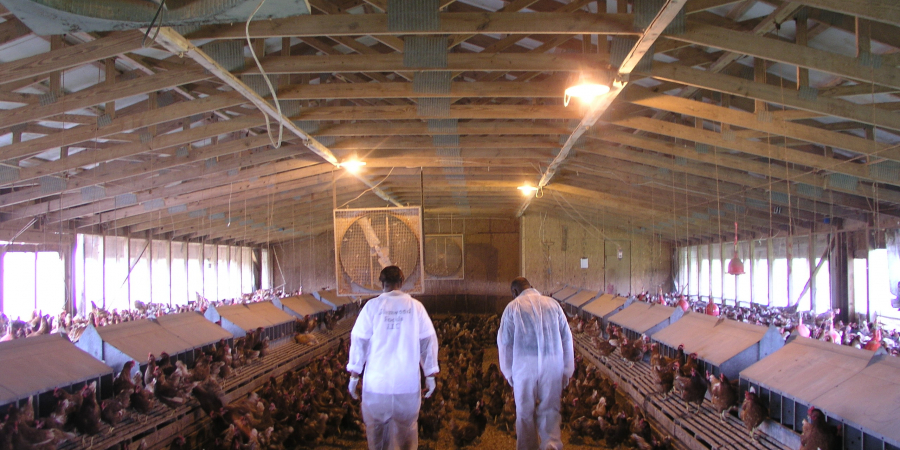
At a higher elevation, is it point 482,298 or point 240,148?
point 240,148

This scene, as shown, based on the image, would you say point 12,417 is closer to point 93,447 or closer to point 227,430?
point 93,447

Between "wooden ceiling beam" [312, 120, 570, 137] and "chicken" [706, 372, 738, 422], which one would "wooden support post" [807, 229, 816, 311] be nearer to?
"wooden ceiling beam" [312, 120, 570, 137]

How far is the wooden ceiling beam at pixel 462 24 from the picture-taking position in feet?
12.4

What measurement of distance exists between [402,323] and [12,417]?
2.52 metres

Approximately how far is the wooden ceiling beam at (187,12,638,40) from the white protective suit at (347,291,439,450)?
195cm

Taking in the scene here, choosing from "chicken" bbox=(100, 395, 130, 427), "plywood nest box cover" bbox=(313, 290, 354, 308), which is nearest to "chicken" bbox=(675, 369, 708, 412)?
"chicken" bbox=(100, 395, 130, 427)

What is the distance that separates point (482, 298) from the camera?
61.8 ft

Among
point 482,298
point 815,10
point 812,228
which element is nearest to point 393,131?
point 815,10

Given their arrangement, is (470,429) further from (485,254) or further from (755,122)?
(485,254)

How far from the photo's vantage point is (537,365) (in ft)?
14.2

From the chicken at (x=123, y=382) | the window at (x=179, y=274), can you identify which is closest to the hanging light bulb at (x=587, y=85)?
the chicken at (x=123, y=382)

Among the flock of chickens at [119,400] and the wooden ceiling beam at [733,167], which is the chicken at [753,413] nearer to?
the wooden ceiling beam at [733,167]

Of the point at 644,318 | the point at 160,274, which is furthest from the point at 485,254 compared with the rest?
the point at 644,318

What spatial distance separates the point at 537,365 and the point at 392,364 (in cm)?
123
